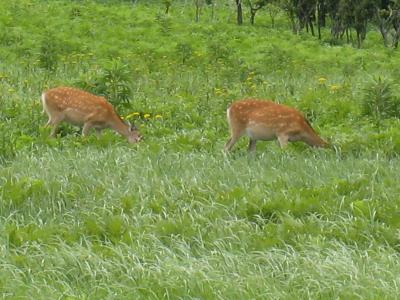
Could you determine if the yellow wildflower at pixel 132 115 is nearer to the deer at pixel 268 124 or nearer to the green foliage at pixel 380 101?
the deer at pixel 268 124

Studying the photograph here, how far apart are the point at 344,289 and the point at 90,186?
3.48 metres

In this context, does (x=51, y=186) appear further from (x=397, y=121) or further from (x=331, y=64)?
(x=331, y=64)

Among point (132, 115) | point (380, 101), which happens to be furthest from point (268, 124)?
point (132, 115)

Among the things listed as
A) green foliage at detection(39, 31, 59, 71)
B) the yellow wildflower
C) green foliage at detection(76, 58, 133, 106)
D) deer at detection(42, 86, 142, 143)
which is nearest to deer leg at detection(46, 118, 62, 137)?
deer at detection(42, 86, 142, 143)

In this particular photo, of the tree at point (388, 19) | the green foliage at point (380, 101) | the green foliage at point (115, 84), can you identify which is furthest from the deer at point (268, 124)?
the tree at point (388, 19)

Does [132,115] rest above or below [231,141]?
below

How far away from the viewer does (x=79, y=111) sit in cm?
1219

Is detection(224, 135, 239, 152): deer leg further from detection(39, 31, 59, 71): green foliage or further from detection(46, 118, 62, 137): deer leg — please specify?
detection(39, 31, 59, 71): green foliage

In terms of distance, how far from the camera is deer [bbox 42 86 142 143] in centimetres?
1211

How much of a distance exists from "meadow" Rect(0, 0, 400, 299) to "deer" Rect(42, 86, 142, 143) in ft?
0.77

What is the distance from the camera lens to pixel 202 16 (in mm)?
40000

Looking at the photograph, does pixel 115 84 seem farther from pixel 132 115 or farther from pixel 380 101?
pixel 380 101

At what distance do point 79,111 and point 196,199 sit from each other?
195 inches

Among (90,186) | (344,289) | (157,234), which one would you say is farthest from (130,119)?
(344,289)
